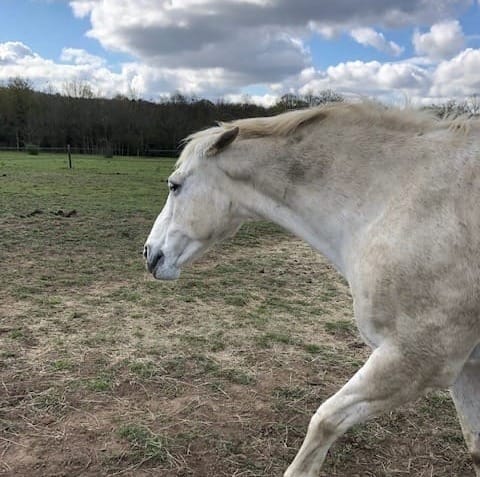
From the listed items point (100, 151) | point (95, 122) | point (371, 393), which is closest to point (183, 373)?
point (371, 393)

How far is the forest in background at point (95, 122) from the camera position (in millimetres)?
44156

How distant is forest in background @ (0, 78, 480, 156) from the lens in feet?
145

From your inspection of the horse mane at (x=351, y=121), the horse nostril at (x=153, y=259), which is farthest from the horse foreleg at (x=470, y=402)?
the horse nostril at (x=153, y=259)

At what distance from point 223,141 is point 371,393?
4.58ft

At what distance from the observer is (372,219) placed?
2.17 m

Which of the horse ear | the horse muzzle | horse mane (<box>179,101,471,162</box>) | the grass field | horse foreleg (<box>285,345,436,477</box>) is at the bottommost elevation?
the grass field

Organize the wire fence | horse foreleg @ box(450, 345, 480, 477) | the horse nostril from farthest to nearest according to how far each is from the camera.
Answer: the wire fence, the horse nostril, horse foreleg @ box(450, 345, 480, 477)

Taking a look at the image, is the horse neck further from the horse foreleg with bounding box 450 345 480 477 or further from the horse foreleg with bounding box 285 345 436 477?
the horse foreleg with bounding box 450 345 480 477

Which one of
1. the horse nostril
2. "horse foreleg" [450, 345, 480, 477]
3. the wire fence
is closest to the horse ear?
the horse nostril

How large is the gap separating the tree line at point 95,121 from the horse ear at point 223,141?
40.5 metres

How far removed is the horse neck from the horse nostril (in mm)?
586

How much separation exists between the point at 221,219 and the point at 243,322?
2.50m

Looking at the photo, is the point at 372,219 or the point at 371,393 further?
the point at 372,219

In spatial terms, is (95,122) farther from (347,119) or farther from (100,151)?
(347,119)
